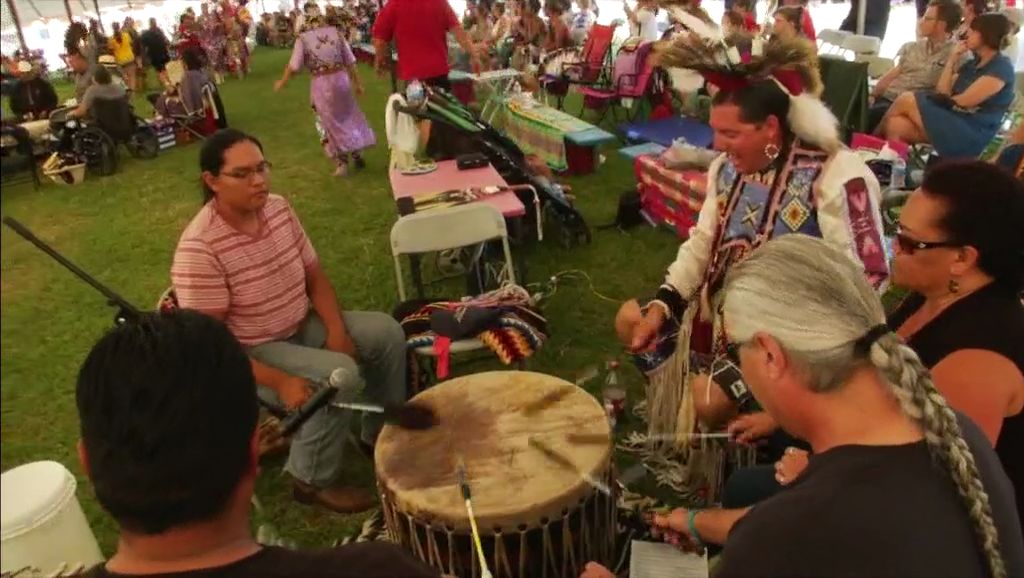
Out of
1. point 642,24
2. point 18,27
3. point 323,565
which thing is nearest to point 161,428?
point 323,565

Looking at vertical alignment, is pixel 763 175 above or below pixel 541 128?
above

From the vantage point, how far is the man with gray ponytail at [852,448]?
116cm

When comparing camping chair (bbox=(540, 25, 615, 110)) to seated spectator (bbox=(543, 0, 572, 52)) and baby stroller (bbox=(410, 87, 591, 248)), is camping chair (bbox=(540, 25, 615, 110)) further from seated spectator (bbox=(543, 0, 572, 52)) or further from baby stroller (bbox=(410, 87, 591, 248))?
baby stroller (bbox=(410, 87, 591, 248))

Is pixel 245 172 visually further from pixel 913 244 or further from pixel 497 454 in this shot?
pixel 913 244

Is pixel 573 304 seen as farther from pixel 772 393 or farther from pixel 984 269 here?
pixel 772 393

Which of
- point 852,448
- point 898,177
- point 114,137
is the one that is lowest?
point 898,177

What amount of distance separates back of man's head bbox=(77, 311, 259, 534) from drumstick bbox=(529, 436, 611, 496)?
41.2 inches

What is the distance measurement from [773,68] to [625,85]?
552cm

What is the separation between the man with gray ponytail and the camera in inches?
45.7

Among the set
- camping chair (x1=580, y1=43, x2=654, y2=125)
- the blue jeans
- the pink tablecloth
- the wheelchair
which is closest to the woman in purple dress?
the pink tablecloth

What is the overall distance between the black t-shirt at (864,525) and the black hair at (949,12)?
218 inches

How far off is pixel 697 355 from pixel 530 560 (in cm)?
104

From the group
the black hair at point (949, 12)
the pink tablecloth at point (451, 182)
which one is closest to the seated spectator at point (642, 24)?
the black hair at point (949, 12)

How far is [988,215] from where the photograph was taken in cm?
181
